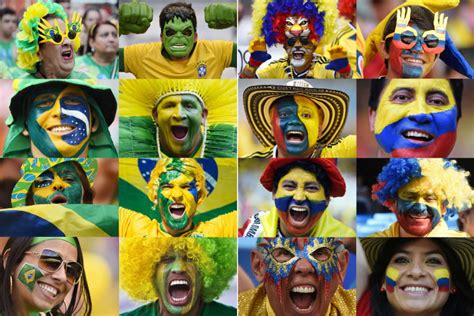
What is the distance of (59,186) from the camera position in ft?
14.0

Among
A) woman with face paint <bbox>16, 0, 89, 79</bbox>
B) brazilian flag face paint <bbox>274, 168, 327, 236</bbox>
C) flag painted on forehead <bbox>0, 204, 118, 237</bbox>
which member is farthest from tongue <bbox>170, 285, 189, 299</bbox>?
woman with face paint <bbox>16, 0, 89, 79</bbox>

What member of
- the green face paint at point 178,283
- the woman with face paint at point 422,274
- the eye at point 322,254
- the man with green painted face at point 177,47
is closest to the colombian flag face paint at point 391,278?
the woman with face paint at point 422,274

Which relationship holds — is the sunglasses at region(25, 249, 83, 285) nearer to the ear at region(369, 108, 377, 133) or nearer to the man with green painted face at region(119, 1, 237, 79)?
the man with green painted face at region(119, 1, 237, 79)

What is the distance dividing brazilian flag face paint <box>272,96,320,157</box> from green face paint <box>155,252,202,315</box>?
57 cm

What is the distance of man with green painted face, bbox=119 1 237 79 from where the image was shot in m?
4.23

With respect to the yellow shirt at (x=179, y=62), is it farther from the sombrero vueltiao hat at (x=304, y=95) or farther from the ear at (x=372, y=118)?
the ear at (x=372, y=118)

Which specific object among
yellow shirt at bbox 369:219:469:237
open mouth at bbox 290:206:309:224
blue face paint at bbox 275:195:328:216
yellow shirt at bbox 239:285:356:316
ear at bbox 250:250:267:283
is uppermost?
blue face paint at bbox 275:195:328:216

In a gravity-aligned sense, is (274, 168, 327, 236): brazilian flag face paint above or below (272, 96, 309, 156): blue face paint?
below

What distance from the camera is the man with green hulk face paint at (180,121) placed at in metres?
4.25

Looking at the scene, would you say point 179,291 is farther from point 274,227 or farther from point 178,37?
point 178,37

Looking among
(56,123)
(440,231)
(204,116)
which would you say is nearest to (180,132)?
(204,116)

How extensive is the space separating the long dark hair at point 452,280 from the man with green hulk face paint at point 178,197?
2.40 ft

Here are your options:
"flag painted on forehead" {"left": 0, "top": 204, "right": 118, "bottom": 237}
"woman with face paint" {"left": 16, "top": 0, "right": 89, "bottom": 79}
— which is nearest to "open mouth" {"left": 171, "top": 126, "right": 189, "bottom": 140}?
"flag painted on forehead" {"left": 0, "top": 204, "right": 118, "bottom": 237}

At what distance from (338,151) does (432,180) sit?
37 cm
